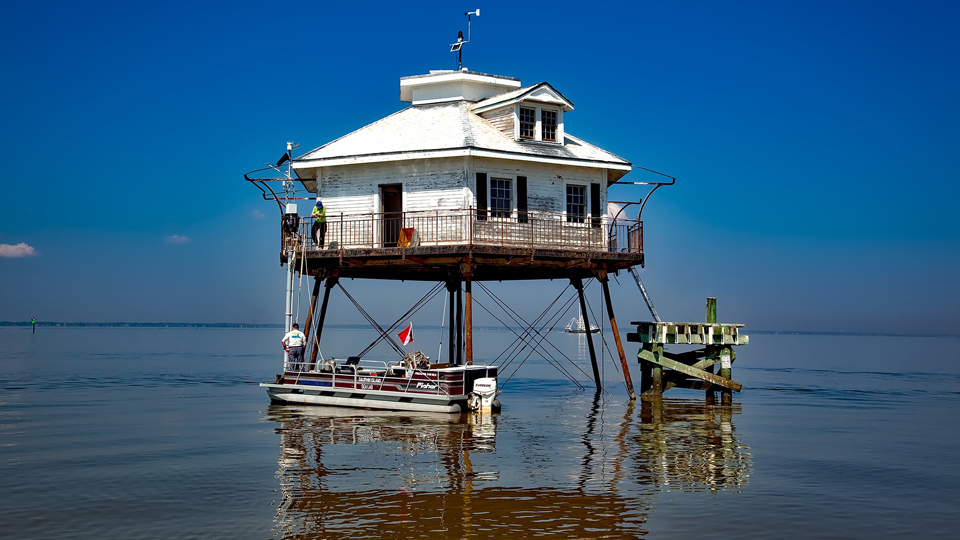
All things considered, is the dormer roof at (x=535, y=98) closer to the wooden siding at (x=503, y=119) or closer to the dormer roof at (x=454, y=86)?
the wooden siding at (x=503, y=119)

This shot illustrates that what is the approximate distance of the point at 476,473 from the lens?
17.2 m

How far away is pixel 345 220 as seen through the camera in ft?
97.6

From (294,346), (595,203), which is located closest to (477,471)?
(294,346)

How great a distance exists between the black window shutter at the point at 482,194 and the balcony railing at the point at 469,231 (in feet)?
0.26

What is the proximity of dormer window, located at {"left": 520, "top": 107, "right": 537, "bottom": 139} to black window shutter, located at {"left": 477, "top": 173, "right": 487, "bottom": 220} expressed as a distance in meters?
3.00

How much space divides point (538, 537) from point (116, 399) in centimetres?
2725

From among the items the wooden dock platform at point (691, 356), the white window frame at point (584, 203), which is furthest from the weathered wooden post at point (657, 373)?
the white window frame at point (584, 203)

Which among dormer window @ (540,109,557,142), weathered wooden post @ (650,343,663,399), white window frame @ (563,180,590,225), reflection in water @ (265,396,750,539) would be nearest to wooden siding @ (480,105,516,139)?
dormer window @ (540,109,557,142)

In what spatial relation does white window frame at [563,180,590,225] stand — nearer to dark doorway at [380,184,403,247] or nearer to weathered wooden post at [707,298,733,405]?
dark doorway at [380,184,403,247]

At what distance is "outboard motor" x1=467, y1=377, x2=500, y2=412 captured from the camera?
84.2ft

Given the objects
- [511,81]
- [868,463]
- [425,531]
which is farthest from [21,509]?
[511,81]

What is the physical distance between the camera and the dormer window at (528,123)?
30828mm

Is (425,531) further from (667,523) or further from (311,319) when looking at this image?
(311,319)

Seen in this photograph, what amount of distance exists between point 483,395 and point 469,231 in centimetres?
557
